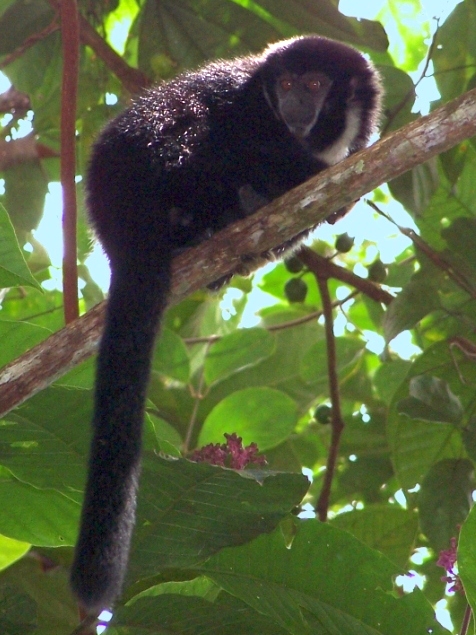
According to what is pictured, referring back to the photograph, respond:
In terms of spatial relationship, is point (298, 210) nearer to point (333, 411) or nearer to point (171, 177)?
point (171, 177)

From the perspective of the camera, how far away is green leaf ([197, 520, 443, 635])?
1747 millimetres

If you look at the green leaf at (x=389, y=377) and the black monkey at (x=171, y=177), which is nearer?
the black monkey at (x=171, y=177)

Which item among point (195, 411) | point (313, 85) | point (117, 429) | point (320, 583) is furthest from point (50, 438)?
point (313, 85)

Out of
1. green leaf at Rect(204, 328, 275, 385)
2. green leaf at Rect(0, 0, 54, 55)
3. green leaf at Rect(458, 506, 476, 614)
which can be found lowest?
green leaf at Rect(458, 506, 476, 614)

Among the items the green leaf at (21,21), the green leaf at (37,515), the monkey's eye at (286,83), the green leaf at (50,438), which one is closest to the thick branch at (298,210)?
the green leaf at (50,438)

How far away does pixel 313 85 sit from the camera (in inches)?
114

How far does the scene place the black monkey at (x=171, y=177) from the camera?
1.65m

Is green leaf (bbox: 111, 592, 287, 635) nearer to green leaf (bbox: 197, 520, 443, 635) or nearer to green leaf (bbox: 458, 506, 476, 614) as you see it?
green leaf (bbox: 197, 520, 443, 635)

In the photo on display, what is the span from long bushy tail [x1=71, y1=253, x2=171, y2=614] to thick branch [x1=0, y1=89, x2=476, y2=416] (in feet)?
0.27

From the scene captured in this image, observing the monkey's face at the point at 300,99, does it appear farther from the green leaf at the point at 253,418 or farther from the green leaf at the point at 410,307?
the green leaf at the point at 253,418

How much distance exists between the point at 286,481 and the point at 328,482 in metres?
1.16

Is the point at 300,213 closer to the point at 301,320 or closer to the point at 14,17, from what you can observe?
the point at 301,320

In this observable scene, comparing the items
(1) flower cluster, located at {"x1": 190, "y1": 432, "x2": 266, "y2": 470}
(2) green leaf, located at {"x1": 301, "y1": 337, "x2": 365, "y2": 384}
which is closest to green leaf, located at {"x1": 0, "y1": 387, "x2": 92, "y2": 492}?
(1) flower cluster, located at {"x1": 190, "y1": 432, "x2": 266, "y2": 470}

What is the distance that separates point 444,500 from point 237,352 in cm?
91
